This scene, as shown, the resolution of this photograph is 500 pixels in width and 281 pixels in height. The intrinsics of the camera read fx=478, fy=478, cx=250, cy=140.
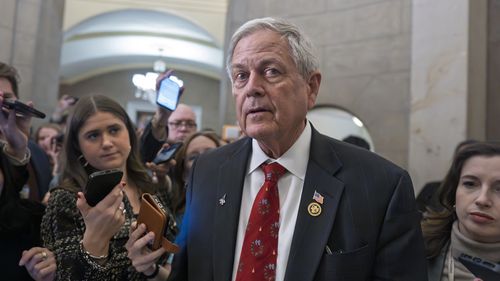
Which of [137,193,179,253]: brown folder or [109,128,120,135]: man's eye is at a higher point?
[109,128,120,135]: man's eye

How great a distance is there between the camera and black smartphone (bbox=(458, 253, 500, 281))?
6.33 ft

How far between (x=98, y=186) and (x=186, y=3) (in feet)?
34.9

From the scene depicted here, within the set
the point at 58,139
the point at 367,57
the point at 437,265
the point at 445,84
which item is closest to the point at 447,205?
the point at 437,265

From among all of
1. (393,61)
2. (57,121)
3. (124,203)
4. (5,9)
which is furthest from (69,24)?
(124,203)

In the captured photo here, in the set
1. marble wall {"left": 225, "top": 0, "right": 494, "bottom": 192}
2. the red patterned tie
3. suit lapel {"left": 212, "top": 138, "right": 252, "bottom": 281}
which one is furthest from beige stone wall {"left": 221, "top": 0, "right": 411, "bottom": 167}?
the red patterned tie

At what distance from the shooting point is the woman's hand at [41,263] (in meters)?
1.86

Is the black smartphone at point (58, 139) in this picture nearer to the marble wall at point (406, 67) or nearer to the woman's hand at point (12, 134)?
the woman's hand at point (12, 134)

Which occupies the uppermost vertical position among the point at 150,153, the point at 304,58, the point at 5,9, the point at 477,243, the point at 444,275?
the point at 5,9

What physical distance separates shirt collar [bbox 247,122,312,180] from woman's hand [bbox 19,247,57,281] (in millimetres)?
860

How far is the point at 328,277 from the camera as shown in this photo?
4.73 feet

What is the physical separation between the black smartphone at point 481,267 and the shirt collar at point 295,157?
904 millimetres

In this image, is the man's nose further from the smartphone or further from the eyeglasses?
the eyeglasses

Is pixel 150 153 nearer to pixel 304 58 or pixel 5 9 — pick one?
pixel 304 58

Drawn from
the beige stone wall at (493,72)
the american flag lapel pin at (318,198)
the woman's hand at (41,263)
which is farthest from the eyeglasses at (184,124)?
the beige stone wall at (493,72)
